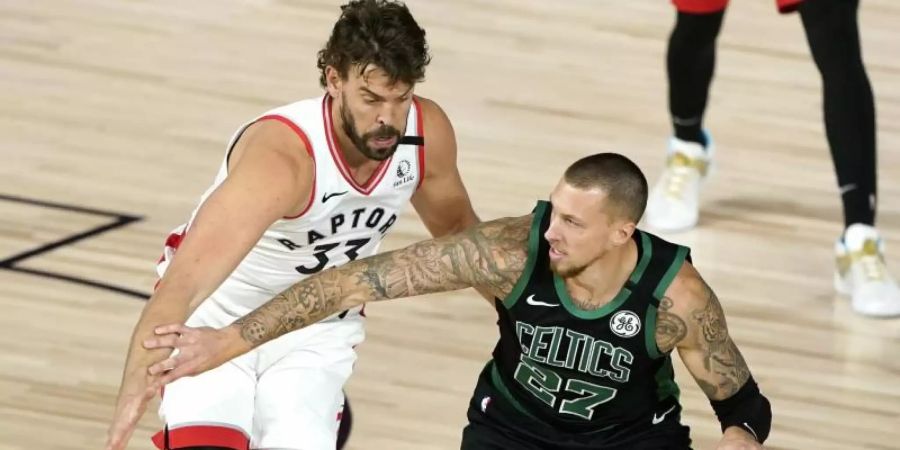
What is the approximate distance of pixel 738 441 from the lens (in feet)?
13.0

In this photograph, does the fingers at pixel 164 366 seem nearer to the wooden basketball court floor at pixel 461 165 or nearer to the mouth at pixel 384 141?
the mouth at pixel 384 141

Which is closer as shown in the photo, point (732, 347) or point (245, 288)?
point (732, 347)

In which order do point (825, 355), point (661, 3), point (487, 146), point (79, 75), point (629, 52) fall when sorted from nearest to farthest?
1. point (825, 355)
2. point (487, 146)
3. point (79, 75)
4. point (629, 52)
5. point (661, 3)

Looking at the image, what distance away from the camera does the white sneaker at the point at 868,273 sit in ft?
19.7

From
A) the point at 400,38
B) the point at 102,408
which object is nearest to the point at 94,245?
the point at 102,408

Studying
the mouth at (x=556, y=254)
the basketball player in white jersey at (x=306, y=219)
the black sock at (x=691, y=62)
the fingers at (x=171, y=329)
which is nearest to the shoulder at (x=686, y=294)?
the mouth at (x=556, y=254)

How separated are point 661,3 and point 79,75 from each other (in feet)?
10.9

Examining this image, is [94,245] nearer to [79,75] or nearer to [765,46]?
[79,75]

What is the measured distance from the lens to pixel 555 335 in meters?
4.09

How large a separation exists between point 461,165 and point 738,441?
11.3ft

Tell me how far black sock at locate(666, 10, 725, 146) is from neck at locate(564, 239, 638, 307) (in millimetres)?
2673

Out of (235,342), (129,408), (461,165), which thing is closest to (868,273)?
(461,165)

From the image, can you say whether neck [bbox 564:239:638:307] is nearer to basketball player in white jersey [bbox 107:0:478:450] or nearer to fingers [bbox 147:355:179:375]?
basketball player in white jersey [bbox 107:0:478:450]

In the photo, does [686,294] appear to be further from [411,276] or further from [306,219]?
[306,219]
